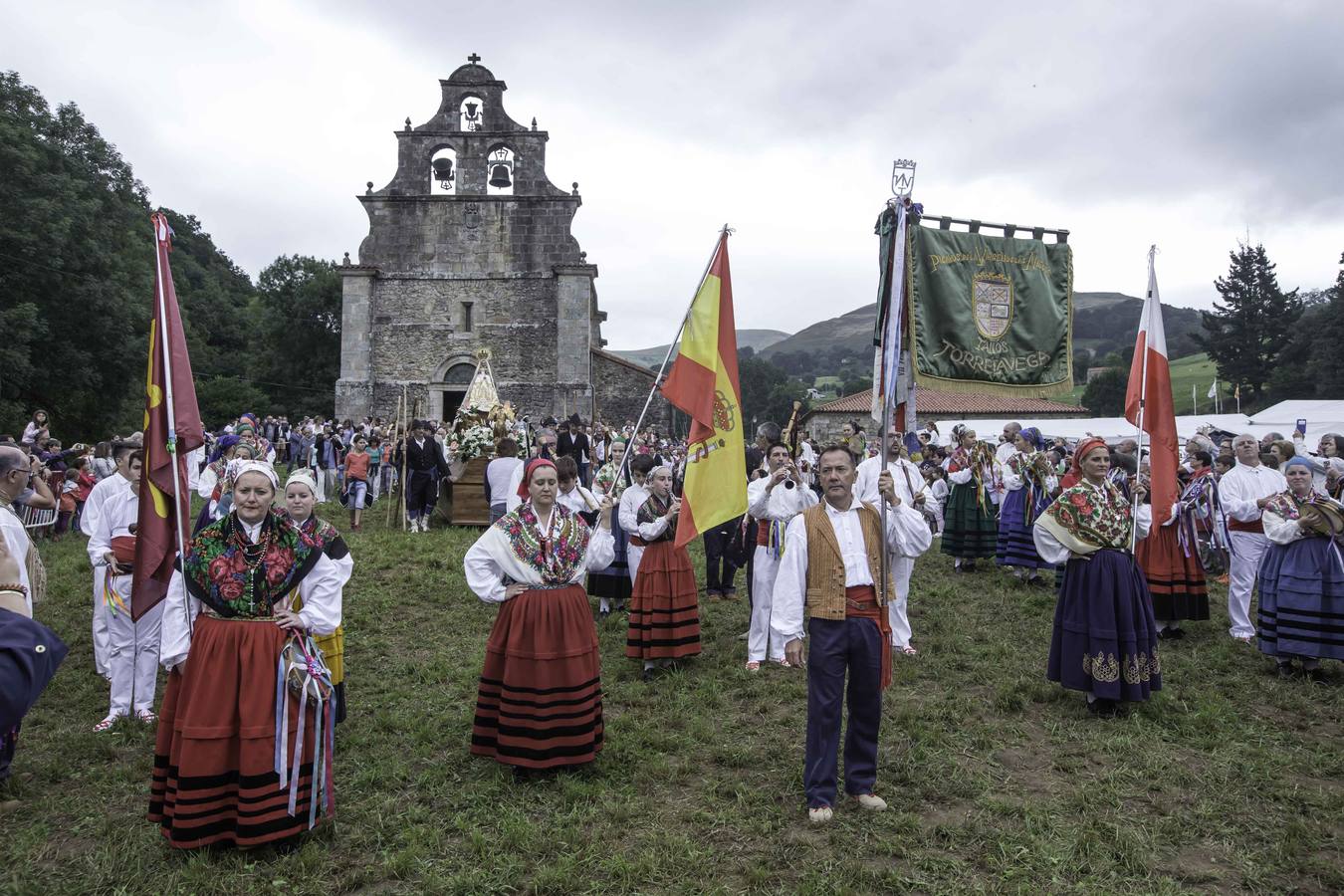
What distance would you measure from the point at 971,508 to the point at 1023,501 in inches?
37.8

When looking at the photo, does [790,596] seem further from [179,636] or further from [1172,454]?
[1172,454]

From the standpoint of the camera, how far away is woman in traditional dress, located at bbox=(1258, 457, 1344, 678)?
6641 millimetres

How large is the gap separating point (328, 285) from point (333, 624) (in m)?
49.9

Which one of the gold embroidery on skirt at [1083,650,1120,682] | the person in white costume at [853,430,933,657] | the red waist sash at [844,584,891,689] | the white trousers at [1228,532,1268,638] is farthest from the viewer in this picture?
the white trousers at [1228,532,1268,638]

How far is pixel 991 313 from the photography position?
5508 mm

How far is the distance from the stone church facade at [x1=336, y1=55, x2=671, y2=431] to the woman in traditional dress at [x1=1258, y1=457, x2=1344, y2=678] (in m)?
25.2

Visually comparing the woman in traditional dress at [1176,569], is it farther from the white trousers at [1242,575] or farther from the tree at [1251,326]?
the tree at [1251,326]

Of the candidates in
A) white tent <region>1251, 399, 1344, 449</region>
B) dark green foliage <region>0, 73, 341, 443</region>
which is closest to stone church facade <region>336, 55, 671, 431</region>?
dark green foliage <region>0, 73, 341, 443</region>

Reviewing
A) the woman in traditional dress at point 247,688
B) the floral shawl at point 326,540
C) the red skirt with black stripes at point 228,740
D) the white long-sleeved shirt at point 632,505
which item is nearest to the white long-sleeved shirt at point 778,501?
the white long-sleeved shirt at point 632,505

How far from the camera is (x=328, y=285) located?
4953 centimetres

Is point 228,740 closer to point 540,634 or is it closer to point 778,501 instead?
point 540,634

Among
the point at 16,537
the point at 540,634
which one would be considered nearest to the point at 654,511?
the point at 540,634

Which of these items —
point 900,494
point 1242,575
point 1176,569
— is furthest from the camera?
point 1176,569

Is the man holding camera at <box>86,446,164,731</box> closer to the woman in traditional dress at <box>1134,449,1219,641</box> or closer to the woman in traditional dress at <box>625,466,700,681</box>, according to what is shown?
the woman in traditional dress at <box>625,466,700,681</box>
